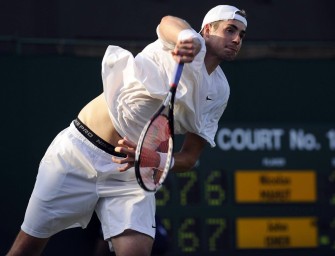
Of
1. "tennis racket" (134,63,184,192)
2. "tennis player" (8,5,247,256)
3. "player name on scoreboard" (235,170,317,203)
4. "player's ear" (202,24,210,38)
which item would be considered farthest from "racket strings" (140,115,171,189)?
"player name on scoreboard" (235,170,317,203)

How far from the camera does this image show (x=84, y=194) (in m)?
5.43

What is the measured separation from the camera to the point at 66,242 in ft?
27.4

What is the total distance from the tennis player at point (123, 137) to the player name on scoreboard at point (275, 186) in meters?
2.84

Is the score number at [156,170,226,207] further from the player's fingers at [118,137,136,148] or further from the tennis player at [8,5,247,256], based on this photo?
the player's fingers at [118,137,136,148]

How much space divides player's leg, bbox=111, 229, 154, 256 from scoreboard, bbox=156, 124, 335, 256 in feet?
9.32

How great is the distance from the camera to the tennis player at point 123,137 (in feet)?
17.2

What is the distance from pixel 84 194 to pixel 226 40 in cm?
101

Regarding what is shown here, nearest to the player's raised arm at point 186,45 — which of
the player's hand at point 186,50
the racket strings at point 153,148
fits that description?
the player's hand at point 186,50

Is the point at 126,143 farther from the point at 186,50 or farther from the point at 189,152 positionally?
the point at 189,152

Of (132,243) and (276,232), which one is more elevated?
(276,232)

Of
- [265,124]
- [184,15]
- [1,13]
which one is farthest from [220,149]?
[1,13]

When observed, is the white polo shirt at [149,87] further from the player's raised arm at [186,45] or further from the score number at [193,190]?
the score number at [193,190]

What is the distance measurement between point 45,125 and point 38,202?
2.81 m

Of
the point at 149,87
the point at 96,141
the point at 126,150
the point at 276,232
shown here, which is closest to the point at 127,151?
the point at 126,150
